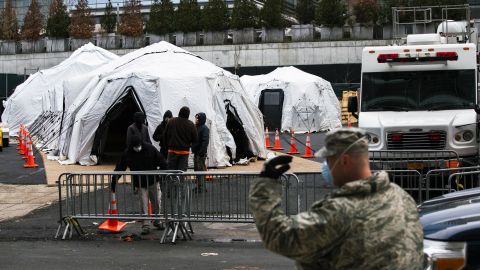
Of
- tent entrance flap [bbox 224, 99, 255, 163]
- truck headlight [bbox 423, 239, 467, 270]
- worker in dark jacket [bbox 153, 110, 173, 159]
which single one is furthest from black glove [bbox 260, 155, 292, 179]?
tent entrance flap [bbox 224, 99, 255, 163]

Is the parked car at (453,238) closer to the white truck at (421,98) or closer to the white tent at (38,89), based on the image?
the white truck at (421,98)

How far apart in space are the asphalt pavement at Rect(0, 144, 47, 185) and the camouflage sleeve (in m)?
16.2

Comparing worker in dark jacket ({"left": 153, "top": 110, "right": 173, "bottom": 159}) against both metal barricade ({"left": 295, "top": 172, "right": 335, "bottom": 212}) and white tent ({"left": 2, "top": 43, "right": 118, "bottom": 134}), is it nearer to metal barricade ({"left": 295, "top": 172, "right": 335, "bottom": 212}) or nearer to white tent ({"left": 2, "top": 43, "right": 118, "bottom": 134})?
metal barricade ({"left": 295, "top": 172, "right": 335, "bottom": 212})

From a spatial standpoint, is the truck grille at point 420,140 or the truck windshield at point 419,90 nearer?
the truck grille at point 420,140

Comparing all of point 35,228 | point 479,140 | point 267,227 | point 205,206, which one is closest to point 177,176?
point 205,206

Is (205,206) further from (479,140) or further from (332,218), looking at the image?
(332,218)

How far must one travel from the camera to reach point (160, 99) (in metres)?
21.5

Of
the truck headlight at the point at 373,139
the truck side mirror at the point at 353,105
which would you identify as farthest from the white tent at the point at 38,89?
the truck headlight at the point at 373,139

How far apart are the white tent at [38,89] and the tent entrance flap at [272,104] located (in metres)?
8.39

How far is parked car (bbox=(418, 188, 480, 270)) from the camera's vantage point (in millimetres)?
5020

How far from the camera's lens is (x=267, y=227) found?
352cm

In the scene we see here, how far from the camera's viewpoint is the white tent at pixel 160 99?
21.5 metres

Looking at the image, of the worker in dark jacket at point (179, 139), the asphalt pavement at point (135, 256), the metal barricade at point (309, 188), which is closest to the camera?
the asphalt pavement at point (135, 256)

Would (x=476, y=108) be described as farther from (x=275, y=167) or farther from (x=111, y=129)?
(x=111, y=129)
